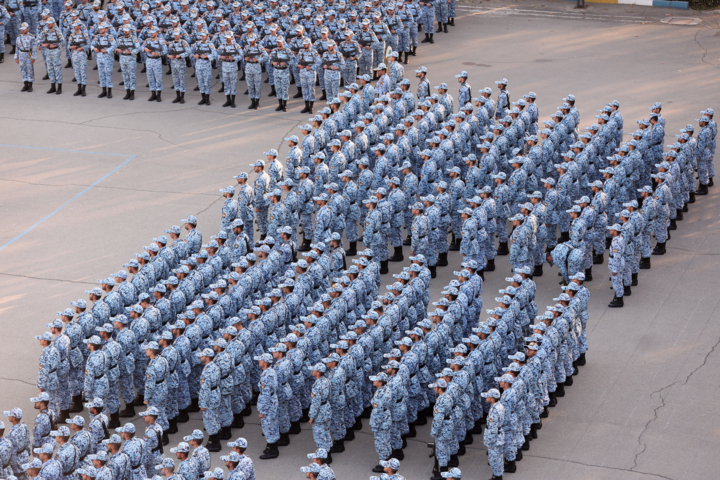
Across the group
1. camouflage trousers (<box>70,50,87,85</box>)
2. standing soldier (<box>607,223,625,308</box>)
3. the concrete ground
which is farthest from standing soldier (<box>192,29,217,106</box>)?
standing soldier (<box>607,223,625,308</box>)

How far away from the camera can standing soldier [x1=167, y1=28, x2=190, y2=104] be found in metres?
26.9

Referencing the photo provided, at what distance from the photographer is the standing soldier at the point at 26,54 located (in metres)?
27.4

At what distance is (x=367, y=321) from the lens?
51.0 ft

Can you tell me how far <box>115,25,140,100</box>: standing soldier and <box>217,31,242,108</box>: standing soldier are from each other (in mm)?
2081

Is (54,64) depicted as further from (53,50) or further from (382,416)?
(382,416)

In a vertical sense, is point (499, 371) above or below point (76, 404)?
above

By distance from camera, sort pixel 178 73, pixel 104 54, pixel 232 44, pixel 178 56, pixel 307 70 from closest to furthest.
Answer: pixel 307 70 → pixel 232 44 → pixel 178 56 → pixel 178 73 → pixel 104 54

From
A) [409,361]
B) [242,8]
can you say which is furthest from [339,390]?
[242,8]

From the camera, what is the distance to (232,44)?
26547mm

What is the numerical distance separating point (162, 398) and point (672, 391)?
23.5 feet

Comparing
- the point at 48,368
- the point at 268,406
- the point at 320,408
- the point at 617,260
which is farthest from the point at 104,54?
the point at 320,408

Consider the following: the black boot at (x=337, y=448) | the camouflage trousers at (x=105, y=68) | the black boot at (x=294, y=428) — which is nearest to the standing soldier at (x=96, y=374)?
the black boot at (x=294, y=428)

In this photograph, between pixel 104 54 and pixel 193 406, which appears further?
pixel 104 54

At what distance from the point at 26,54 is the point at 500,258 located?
13.9 meters
